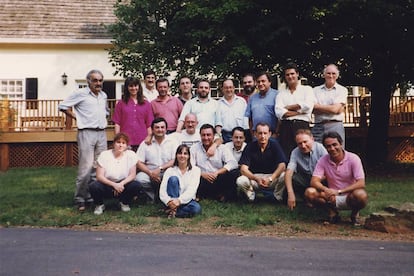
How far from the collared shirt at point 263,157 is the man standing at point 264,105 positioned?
396mm

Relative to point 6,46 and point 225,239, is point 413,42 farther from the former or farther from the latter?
point 6,46

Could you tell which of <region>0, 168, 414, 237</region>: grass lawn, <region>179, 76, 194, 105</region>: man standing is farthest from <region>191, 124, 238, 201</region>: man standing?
<region>179, 76, 194, 105</region>: man standing

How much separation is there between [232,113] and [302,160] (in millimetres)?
1567

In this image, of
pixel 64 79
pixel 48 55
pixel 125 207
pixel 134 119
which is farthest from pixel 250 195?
pixel 48 55

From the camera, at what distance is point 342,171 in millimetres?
6156

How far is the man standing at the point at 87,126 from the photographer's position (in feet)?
24.1

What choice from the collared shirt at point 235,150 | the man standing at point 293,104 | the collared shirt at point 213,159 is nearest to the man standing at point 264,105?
the man standing at point 293,104

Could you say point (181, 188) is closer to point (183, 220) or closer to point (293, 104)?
point (183, 220)

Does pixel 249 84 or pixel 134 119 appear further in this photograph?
pixel 249 84

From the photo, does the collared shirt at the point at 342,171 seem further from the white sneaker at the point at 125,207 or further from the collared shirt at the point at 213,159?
the white sneaker at the point at 125,207

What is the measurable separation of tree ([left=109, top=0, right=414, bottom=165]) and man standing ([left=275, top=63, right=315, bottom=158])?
3573 mm

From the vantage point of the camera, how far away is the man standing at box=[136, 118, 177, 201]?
7590 mm

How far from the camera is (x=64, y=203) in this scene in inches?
310

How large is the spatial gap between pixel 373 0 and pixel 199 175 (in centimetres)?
581
